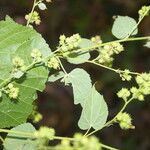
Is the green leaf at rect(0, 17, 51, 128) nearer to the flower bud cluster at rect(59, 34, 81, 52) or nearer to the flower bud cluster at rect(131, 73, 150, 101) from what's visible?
the flower bud cluster at rect(59, 34, 81, 52)

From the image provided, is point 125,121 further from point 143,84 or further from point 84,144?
point 84,144

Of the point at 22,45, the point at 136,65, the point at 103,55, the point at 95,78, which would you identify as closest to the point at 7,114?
the point at 22,45

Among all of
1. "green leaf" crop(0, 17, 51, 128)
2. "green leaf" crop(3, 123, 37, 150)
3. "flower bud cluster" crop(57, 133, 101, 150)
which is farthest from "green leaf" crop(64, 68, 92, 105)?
"flower bud cluster" crop(57, 133, 101, 150)

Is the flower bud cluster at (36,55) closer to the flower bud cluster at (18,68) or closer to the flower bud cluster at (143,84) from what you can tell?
the flower bud cluster at (18,68)

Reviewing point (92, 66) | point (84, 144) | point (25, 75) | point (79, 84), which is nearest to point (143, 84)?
point (79, 84)

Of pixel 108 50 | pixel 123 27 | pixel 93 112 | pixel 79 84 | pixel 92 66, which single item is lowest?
pixel 93 112

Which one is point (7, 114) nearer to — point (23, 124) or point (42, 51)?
point (23, 124)
